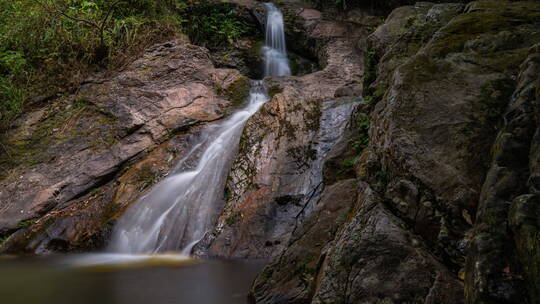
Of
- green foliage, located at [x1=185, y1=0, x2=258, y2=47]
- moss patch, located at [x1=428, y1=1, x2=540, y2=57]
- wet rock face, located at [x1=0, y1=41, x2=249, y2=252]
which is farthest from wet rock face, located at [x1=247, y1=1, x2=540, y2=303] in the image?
green foliage, located at [x1=185, y1=0, x2=258, y2=47]

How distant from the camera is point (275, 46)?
491 inches

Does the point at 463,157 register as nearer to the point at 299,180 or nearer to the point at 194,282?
the point at 194,282

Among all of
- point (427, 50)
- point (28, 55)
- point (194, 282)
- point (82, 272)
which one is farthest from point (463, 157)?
point (28, 55)

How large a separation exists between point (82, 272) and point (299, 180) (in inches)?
120

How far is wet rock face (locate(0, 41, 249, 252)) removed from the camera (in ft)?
21.3

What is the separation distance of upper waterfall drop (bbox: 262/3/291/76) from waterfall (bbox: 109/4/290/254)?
4252mm

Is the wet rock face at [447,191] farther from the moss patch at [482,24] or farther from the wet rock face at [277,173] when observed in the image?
the wet rock face at [277,173]

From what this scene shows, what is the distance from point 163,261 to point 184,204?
1.26 metres

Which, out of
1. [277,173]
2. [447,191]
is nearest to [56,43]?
[277,173]

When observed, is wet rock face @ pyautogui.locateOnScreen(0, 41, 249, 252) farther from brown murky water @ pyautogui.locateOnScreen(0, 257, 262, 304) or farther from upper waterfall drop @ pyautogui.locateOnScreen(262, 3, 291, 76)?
upper waterfall drop @ pyautogui.locateOnScreen(262, 3, 291, 76)

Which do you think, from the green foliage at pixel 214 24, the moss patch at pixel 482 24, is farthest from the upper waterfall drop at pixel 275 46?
the moss patch at pixel 482 24

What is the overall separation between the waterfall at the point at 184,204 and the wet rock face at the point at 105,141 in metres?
0.35

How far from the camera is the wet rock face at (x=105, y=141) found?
649 cm

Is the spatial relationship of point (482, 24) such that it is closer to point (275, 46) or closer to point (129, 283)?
point (129, 283)
